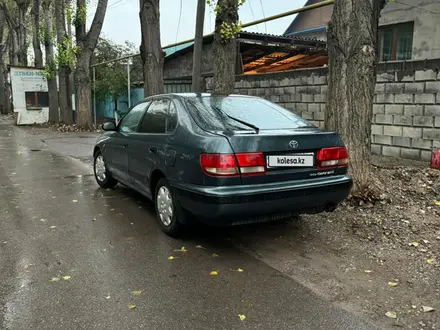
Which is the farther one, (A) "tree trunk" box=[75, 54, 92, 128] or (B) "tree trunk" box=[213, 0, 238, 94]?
(A) "tree trunk" box=[75, 54, 92, 128]

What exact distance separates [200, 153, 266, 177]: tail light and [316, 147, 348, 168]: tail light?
0.69m

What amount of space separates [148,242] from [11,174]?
5141 mm

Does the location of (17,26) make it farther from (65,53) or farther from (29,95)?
(65,53)

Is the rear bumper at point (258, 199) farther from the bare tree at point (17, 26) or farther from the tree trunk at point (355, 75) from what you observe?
the bare tree at point (17, 26)

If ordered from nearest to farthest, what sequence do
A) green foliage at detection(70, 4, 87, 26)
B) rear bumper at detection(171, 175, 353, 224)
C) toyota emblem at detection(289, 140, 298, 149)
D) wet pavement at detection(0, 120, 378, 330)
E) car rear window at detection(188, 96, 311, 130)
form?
1. wet pavement at detection(0, 120, 378, 330)
2. rear bumper at detection(171, 175, 353, 224)
3. toyota emblem at detection(289, 140, 298, 149)
4. car rear window at detection(188, 96, 311, 130)
5. green foliage at detection(70, 4, 87, 26)

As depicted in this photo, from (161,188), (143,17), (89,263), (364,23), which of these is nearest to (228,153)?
(161,188)

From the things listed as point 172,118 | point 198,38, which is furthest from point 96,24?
point 172,118

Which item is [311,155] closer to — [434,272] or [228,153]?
[228,153]

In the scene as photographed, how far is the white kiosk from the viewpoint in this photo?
20781 mm

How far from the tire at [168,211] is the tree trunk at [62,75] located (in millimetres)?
16111

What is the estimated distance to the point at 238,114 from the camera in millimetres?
4445

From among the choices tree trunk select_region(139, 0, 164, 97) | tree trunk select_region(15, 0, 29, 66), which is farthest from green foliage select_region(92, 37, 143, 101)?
tree trunk select_region(139, 0, 164, 97)

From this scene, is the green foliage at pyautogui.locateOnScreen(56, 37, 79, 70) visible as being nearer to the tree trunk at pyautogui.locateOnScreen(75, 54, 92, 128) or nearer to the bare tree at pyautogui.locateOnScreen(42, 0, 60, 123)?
the tree trunk at pyautogui.locateOnScreen(75, 54, 92, 128)

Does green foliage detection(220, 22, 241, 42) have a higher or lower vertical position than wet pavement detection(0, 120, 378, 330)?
higher
